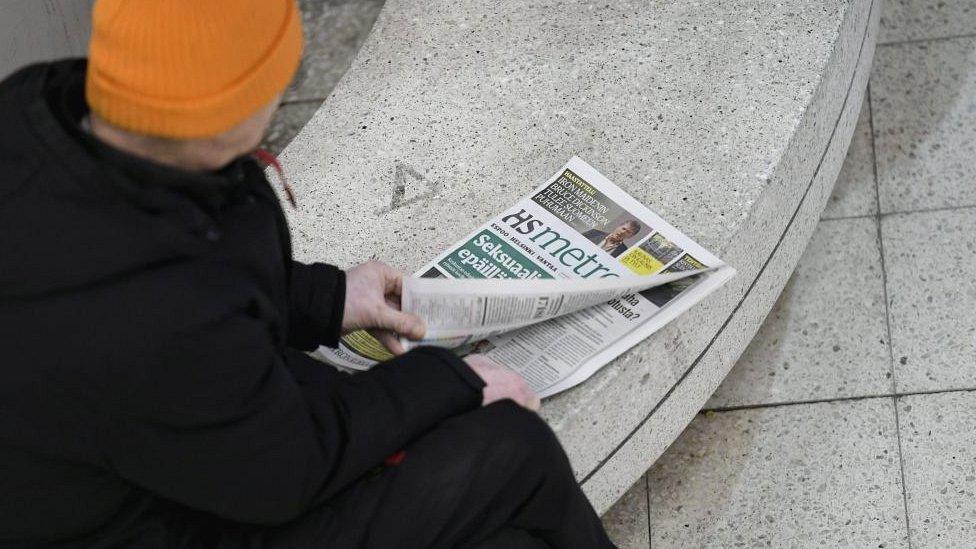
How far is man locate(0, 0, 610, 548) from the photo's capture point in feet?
4.15

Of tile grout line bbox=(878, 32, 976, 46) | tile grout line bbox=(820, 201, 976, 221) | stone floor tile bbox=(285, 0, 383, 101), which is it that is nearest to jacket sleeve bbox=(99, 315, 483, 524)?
tile grout line bbox=(820, 201, 976, 221)

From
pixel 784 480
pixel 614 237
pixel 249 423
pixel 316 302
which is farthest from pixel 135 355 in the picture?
pixel 784 480

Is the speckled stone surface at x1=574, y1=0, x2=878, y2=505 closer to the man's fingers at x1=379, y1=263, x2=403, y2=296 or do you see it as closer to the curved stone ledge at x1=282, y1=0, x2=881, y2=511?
the curved stone ledge at x1=282, y1=0, x2=881, y2=511

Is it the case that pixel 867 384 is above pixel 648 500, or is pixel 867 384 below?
above

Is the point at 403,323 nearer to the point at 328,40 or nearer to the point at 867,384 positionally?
the point at 867,384

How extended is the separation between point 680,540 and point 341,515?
3.08ft

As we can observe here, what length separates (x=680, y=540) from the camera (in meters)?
2.28

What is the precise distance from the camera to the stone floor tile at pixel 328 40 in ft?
10.4

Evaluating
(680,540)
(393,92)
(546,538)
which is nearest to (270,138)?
(393,92)

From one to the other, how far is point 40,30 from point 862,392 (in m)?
1.93

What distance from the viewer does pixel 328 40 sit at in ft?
10.7

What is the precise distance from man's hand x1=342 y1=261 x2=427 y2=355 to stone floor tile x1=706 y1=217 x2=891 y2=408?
84cm

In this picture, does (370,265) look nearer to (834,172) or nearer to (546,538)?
(546,538)

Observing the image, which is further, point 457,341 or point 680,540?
point 680,540
